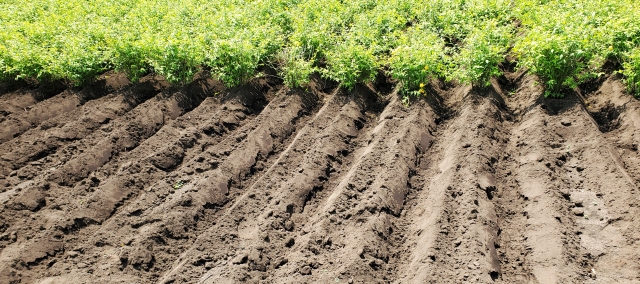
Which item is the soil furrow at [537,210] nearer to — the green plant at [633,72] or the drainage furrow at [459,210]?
the drainage furrow at [459,210]

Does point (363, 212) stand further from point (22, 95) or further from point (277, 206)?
point (22, 95)

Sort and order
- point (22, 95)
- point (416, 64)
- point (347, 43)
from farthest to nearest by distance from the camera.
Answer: point (22, 95) → point (347, 43) → point (416, 64)

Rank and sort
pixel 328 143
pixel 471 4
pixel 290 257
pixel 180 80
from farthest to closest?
pixel 471 4 → pixel 180 80 → pixel 328 143 → pixel 290 257

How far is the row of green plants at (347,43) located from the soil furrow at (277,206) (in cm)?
111

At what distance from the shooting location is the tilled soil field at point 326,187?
13.8 feet

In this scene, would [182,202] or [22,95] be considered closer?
[182,202]

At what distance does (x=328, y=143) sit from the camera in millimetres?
5945

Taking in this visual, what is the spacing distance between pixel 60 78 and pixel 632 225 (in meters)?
8.47

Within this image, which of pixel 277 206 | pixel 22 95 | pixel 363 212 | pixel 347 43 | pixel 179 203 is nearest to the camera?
pixel 363 212

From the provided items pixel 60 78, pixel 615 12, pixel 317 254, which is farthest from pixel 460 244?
pixel 60 78

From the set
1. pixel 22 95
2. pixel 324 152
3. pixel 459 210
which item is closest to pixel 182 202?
pixel 324 152

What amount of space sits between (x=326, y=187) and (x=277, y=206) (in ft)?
2.38

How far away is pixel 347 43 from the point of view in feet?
23.5

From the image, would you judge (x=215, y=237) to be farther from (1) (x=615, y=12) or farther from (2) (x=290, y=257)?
(1) (x=615, y=12)
